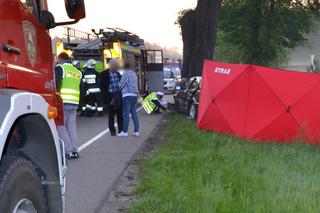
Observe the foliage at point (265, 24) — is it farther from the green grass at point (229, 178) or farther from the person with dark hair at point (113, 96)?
the green grass at point (229, 178)

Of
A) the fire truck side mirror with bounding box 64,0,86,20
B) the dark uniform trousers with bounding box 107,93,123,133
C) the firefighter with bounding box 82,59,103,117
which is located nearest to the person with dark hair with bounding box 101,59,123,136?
the dark uniform trousers with bounding box 107,93,123,133

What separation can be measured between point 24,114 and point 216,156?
606 centimetres

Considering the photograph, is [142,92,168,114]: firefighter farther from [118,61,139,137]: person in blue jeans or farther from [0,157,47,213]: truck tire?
[0,157,47,213]: truck tire

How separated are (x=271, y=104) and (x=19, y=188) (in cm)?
897

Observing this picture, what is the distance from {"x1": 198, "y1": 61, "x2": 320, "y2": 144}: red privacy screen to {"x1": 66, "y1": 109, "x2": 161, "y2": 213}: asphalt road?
2.26m

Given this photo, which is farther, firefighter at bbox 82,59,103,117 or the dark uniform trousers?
firefighter at bbox 82,59,103,117

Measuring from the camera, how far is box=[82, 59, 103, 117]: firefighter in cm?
1784

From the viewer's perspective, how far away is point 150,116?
19.2 metres

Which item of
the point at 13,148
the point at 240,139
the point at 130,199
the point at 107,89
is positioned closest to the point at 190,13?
the point at 107,89

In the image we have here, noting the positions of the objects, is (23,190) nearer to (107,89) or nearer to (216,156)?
→ (216,156)

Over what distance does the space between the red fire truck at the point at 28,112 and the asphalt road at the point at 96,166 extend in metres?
2.31

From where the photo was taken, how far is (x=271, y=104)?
11.7 m

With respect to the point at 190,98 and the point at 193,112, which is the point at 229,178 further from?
the point at 190,98

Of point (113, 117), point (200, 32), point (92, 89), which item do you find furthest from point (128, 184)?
point (200, 32)
